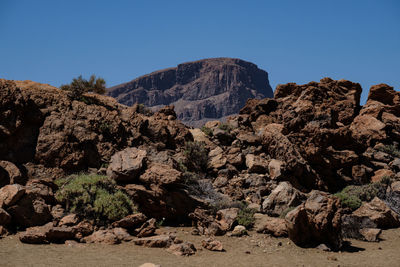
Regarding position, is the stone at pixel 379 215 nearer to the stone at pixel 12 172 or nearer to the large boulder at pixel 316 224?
the large boulder at pixel 316 224

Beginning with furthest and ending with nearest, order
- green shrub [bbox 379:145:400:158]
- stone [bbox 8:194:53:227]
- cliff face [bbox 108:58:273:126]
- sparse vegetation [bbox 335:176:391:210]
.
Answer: cliff face [bbox 108:58:273:126] < green shrub [bbox 379:145:400:158] < sparse vegetation [bbox 335:176:391:210] < stone [bbox 8:194:53:227]

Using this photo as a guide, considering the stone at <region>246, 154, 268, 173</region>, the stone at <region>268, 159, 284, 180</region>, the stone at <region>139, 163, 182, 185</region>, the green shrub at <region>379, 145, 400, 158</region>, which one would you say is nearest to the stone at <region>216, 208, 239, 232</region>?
the stone at <region>139, 163, 182, 185</region>

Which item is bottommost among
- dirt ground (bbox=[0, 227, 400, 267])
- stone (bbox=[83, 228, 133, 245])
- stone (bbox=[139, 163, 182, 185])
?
dirt ground (bbox=[0, 227, 400, 267])

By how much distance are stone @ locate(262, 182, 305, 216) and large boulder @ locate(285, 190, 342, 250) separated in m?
2.45

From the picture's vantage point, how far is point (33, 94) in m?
13.9

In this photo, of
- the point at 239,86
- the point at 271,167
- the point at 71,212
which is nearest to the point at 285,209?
the point at 271,167

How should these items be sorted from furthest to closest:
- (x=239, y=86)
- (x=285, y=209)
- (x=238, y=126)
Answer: (x=239, y=86), (x=238, y=126), (x=285, y=209)

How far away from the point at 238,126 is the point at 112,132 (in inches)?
397

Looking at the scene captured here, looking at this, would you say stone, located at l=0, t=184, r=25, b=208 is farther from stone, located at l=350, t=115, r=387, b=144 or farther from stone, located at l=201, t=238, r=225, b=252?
stone, located at l=350, t=115, r=387, b=144

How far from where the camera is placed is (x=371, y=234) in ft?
34.8

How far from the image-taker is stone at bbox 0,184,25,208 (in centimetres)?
888

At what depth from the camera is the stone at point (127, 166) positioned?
11.3 meters

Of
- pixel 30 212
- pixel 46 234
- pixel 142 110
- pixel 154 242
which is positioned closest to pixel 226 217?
pixel 154 242

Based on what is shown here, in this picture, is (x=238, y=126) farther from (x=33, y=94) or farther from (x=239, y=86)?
(x=239, y=86)
